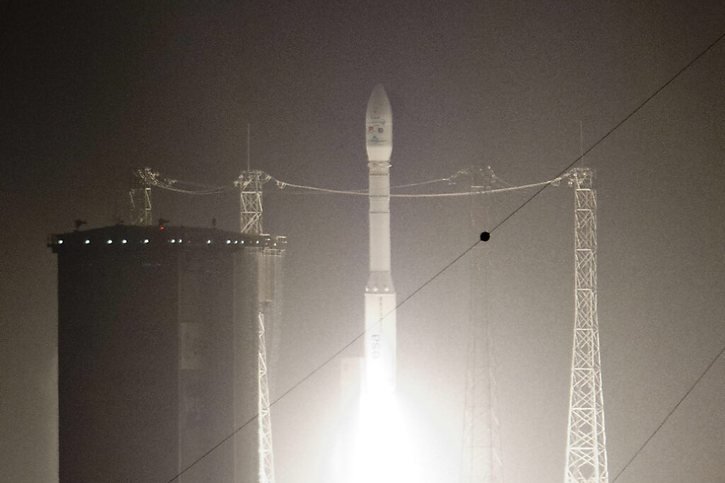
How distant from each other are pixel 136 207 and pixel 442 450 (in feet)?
47.2

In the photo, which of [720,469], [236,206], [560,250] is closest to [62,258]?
[236,206]

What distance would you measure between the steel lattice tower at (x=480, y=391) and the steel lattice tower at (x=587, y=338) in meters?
2.47

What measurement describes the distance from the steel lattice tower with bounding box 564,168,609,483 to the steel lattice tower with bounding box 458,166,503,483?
247cm

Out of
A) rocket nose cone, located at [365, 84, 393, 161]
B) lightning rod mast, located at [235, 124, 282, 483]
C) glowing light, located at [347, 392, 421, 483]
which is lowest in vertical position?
glowing light, located at [347, 392, 421, 483]

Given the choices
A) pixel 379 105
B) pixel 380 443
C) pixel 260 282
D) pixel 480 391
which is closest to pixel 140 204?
pixel 260 282

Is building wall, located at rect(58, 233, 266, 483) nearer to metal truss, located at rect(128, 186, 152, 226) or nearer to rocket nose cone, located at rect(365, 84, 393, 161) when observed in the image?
metal truss, located at rect(128, 186, 152, 226)

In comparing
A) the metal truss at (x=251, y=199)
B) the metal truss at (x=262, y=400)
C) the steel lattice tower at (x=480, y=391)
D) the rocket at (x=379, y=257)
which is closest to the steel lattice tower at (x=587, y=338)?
the steel lattice tower at (x=480, y=391)

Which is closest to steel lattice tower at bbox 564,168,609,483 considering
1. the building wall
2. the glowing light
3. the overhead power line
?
the overhead power line

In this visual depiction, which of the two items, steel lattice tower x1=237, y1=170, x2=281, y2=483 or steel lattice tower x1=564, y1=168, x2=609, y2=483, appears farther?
steel lattice tower x1=237, y1=170, x2=281, y2=483

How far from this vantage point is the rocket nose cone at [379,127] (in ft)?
156

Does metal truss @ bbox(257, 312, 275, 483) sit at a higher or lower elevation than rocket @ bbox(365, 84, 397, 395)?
lower

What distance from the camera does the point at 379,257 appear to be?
47.8m

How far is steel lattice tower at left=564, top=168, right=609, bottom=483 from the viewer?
4544 cm

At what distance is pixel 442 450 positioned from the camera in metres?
53.8
